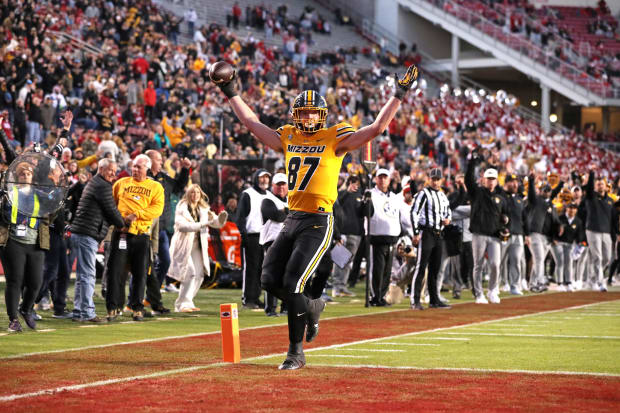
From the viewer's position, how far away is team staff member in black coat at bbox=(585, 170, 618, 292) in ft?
67.4

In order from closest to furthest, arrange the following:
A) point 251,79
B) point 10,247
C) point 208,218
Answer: point 10,247, point 208,218, point 251,79

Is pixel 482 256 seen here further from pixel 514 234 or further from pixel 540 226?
pixel 540 226

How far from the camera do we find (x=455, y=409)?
6.64 meters

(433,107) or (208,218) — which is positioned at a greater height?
(433,107)

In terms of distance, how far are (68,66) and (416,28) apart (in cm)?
3080

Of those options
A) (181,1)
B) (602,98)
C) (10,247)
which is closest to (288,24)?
(181,1)

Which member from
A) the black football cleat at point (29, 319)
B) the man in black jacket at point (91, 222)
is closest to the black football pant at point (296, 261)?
the black football cleat at point (29, 319)

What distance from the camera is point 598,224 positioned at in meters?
20.5

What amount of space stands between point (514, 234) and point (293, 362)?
11.3 metres

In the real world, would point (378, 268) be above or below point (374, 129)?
below

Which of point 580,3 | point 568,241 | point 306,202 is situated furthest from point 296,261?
point 580,3

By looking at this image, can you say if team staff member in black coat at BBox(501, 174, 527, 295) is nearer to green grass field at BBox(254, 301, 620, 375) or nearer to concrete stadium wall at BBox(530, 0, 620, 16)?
green grass field at BBox(254, 301, 620, 375)

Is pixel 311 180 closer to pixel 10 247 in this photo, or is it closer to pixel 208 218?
pixel 10 247

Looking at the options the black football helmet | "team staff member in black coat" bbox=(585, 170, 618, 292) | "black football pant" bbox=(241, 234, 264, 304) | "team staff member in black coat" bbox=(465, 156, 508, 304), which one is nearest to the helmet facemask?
the black football helmet
